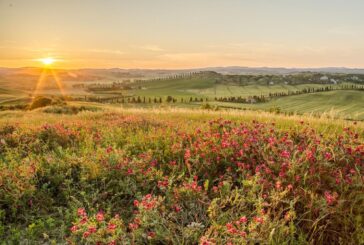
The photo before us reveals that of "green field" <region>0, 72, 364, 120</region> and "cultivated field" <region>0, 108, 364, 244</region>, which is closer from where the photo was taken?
"cultivated field" <region>0, 108, 364, 244</region>

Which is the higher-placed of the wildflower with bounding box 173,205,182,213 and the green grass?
the wildflower with bounding box 173,205,182,213

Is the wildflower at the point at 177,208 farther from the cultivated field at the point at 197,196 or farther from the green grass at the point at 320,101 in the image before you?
the green grass at the point at 320,101

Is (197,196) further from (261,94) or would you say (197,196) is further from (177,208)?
(261,94)

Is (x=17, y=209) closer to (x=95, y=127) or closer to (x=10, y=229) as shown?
(x=10, y=229)

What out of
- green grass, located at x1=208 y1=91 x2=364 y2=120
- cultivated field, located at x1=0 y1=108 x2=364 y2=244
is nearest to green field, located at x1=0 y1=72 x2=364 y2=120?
green grass, located at x1=208 y1=91 x2=364 y2=120

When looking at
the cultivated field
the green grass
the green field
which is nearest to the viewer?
the cultivated field

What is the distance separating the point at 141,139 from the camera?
7.25 meters

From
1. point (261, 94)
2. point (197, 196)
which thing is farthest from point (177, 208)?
point (261, 94)

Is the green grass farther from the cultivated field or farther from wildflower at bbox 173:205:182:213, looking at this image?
wildflower at bbox 173:205:182:213

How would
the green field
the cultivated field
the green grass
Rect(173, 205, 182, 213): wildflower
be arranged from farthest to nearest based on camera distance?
the green grass → the green field → Rect(173, 205, 182, 213): wildflower → the cultivated field

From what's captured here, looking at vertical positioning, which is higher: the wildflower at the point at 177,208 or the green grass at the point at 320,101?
the wildflower at the point at 177,208

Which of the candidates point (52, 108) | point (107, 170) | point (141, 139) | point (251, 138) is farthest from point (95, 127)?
point (52, 108)

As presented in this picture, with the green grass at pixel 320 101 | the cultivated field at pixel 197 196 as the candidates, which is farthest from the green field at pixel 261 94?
the cultivated field at pixel 197 196

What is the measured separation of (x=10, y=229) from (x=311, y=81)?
179385 mm
